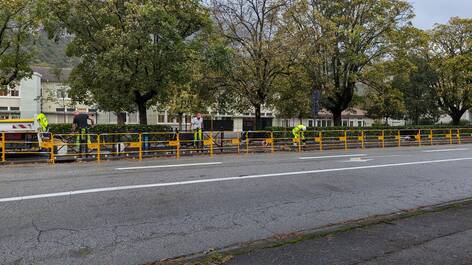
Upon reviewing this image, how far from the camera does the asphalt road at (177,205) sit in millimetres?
4949

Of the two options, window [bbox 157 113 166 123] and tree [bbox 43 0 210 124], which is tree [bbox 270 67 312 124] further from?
window [bbox 157 113 166 123]

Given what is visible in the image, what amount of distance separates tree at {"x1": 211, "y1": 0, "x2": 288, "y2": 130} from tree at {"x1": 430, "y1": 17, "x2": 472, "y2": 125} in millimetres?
23145

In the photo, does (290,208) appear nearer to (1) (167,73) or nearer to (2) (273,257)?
(2) (273,257)

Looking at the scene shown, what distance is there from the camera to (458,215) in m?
6.23

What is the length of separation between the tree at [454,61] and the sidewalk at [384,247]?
39832mm

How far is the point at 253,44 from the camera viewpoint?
2545 centimetres

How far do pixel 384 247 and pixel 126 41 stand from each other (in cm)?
1740

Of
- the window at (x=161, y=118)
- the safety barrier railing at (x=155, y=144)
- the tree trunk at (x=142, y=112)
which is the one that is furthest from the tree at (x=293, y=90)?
the window at (x=161, y=118)

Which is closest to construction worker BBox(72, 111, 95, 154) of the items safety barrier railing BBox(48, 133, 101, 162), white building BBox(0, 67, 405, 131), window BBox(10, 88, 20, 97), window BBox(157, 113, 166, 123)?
safety barrier railing BBox(48, 133, 101, 162)

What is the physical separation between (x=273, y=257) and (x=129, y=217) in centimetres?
286

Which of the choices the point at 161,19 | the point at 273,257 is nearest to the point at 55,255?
the point at 273,257

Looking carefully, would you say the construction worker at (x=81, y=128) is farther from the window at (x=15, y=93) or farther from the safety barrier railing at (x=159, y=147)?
the window at (x=15, y=93)

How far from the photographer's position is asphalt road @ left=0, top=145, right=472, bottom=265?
4949 millimetres

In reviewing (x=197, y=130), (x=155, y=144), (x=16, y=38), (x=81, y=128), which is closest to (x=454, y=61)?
(x=197, y=130)
